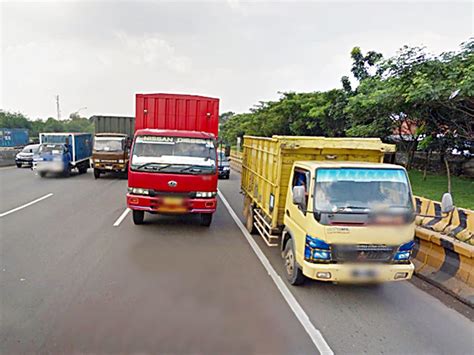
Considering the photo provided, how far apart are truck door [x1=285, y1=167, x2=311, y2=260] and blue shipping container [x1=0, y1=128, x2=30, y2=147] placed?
34.7 m

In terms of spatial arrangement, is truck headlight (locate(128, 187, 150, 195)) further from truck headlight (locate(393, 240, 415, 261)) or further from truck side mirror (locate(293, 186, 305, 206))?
truck headlight (locate(393, 240, 415, 261))

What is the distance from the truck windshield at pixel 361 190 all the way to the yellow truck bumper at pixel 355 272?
28.0 inches

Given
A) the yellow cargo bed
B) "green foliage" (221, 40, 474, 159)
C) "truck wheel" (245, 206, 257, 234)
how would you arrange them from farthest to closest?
"green foliage" (221, 40, 474, 159), "truck wheel" (245, 206, 257, 234), the yellow cargo bed

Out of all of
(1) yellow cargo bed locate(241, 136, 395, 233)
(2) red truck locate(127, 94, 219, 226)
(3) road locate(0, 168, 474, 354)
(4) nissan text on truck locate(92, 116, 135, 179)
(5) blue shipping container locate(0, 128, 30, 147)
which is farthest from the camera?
Answer: (5) blue shipping container locate(0, 128, 30, 147)

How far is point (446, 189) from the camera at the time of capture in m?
12.4

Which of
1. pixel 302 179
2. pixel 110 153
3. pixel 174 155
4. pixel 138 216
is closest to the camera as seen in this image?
pixel 302 179

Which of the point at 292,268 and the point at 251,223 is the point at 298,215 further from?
the point at 251,223

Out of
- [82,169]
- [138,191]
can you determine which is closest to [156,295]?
[138,191]

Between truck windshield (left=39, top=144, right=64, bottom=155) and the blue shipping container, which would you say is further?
the blue shipping container

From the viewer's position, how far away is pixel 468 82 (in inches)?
312

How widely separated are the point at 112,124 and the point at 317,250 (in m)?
16.4

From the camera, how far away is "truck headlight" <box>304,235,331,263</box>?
13.7 ft

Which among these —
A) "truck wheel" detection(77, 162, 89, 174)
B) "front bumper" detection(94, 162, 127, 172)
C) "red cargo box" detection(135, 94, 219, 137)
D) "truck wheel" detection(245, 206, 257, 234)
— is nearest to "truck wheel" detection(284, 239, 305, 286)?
"truck wheel" detection(245, 206, 257, 234)

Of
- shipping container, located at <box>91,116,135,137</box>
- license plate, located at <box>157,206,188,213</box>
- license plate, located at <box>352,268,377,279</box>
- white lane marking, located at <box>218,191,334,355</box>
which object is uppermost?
shipping container, located at <box>91,116,135,137</box>
